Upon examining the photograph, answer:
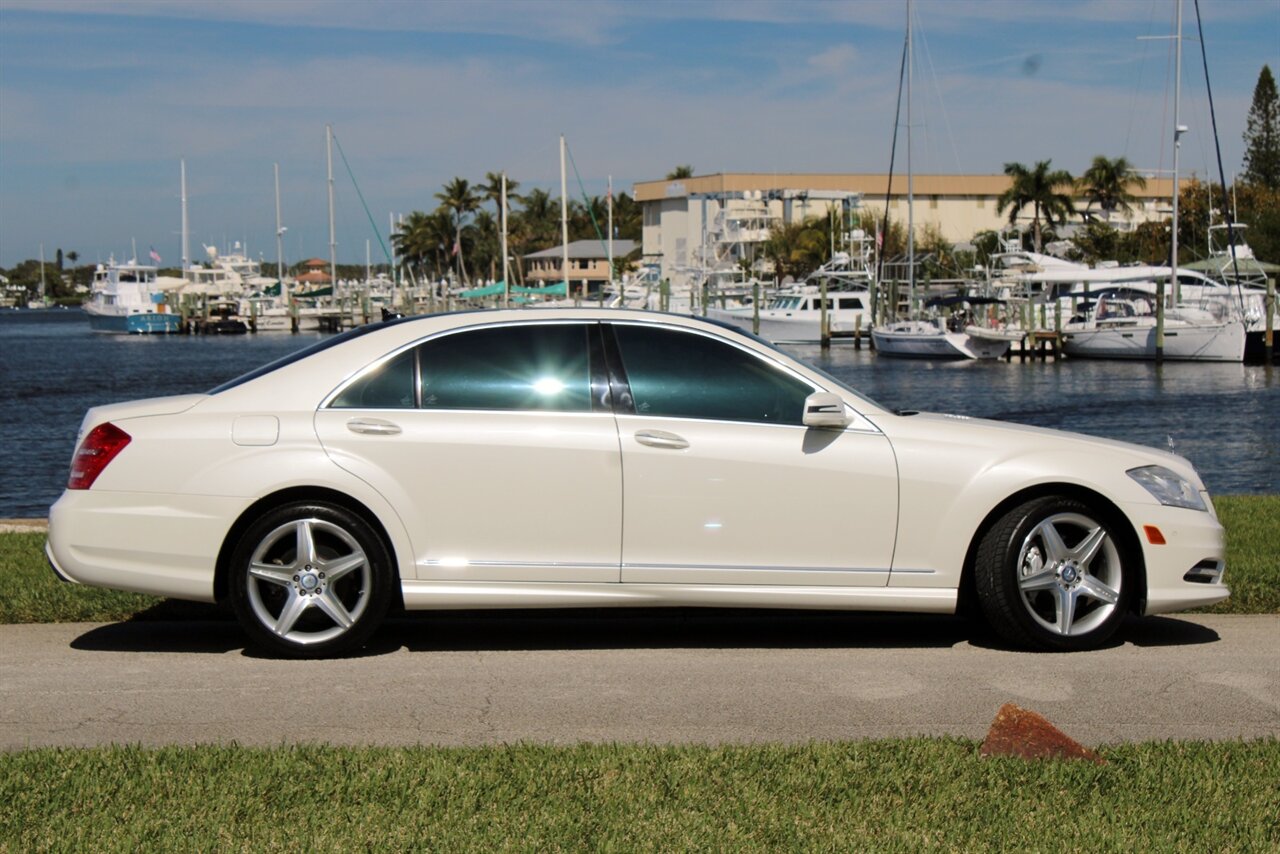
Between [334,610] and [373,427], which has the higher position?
[373,427]

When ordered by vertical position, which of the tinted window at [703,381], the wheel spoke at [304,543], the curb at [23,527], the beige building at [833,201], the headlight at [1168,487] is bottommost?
the curb at [23,527]

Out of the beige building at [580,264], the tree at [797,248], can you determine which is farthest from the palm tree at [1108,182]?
the beige building at [580,264]

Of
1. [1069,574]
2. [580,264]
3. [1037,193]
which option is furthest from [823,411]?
[580,264]

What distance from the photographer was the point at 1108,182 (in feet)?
312

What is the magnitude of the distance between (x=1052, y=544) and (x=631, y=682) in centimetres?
206

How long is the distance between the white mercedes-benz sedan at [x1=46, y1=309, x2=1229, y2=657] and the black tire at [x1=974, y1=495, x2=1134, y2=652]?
0.03 ft

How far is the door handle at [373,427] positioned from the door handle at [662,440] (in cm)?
111

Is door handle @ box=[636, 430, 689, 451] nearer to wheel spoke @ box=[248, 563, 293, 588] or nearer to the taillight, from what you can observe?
wheel spoke @ box=[248, 563, 293, 588]

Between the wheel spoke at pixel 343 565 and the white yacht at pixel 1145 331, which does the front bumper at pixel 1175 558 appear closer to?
the wheel spoke at pixel 343 565

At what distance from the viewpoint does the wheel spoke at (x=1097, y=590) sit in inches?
281

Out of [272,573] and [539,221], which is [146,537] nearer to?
[272,573]

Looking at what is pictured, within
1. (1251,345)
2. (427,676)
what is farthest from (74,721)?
(1251,345)

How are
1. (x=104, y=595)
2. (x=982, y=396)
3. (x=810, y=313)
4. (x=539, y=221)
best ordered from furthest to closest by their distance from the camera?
(x=539, y=221) < (x=810, y=313) < (x=982, y=396) < (x=104, y=595)

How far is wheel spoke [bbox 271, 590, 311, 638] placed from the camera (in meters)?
6.95
